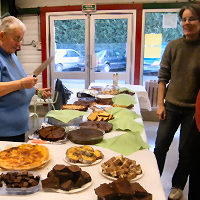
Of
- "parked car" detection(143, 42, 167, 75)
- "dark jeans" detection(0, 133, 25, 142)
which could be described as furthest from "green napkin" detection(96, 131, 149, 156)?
"parked car" detection(143, 42, 167, 75)

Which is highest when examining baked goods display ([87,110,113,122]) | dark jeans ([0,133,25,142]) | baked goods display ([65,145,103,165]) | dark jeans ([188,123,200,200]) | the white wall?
the white wall

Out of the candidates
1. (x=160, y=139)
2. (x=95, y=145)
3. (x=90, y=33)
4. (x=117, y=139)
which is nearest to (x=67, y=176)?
(x=95, y=145)

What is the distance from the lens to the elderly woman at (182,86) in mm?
1711

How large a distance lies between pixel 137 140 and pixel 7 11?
4.41 metres

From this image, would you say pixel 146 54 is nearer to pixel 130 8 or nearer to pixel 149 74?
pixel 149 74

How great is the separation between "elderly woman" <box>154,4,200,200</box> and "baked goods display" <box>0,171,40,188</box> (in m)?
1.26

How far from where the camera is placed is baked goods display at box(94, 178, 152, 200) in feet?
2.80

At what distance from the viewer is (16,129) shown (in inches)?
64.9

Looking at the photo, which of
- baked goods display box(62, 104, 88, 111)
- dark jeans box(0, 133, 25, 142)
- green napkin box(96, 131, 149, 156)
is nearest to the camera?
green napkin box(96, 131, 149, 156)

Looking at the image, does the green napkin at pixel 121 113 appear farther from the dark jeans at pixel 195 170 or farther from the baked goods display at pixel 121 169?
the baked goods display at pixel 121 169

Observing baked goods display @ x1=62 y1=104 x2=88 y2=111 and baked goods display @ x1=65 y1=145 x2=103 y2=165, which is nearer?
baked goods display @ x1=65 y1=145 x2=103 y2=165

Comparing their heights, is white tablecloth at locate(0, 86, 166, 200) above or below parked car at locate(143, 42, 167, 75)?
below

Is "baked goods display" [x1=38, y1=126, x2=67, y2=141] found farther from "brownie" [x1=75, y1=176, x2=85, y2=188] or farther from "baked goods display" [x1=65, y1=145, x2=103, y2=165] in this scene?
"brownie" [x1=75, y1=176, x2=85, y2=188]

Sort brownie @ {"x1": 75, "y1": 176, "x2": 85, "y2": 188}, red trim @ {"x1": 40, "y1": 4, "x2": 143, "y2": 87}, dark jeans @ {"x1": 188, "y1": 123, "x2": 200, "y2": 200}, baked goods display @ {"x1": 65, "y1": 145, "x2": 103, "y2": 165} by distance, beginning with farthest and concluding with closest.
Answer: red trim @ {"x1": 40, "y1": 4, "x2": 143, "y2": 87} → dark jeans @ {"x1": 188, "y1": 123, "x2": 200, "y2": 200} → baked goods display @ {"x1": 65, "y1": 145, "x2": 103, "y2": 165} → brownie @ {"x1": 75, "y1": 176, "x2": 85, "y2": 188}
